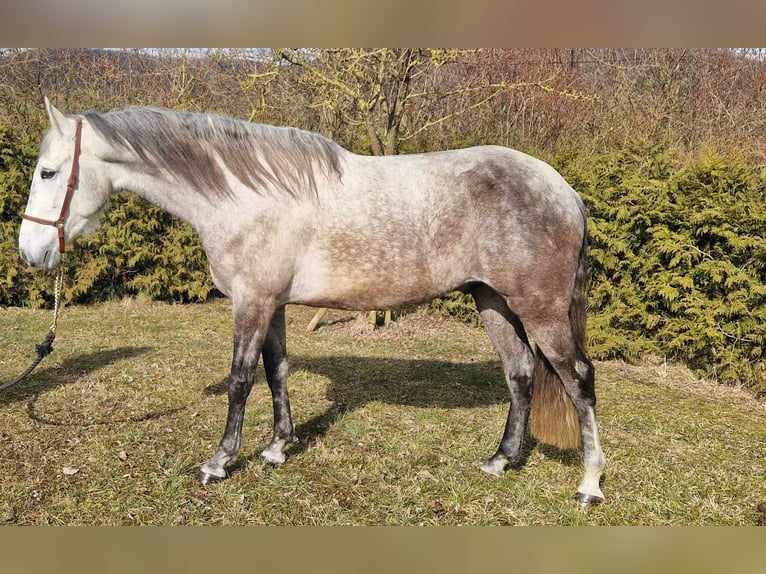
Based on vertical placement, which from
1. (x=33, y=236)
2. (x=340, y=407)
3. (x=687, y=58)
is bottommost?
(x=340, y=407)

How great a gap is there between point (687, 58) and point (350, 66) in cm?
872

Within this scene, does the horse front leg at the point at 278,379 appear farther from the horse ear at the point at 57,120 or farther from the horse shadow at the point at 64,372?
the horse shadow at the point at 64,372

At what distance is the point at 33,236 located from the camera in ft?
10.5

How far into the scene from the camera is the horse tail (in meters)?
3.48

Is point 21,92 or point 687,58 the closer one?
point 687,58

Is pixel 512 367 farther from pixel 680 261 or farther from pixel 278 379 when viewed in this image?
pixel 680 261

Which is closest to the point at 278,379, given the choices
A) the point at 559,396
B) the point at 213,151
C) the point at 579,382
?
the point at 213,151

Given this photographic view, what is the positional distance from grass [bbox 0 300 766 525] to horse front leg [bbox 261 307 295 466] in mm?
157

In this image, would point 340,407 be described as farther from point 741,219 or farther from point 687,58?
point 687,58

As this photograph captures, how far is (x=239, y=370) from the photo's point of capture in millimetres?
3477

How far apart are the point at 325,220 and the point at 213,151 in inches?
33.8

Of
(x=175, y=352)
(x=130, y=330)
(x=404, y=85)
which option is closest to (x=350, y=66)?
(x=404, y=85)

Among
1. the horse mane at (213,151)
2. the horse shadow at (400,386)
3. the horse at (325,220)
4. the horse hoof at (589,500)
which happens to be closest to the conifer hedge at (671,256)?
the horse shadow at (400,386)

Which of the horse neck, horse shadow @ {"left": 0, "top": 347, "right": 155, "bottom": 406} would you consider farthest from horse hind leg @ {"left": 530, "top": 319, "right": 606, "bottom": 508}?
horse shadow @ {"left": 0, "top": 347, "right": 155, "bottom": 406}
